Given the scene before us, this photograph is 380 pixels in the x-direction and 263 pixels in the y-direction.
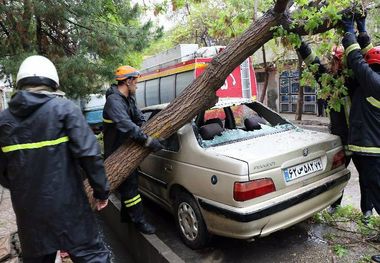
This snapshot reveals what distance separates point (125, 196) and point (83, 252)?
1.60 metres

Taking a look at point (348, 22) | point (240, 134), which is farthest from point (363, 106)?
point (240, 134)

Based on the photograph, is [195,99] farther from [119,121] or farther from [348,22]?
[348,22]

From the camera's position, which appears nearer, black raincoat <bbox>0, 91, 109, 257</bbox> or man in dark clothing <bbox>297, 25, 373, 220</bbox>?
black raincoat <bbox>0, 91, 109, 257</bbox>

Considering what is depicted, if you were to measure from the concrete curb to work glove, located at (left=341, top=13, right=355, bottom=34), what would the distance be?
279 centimetres

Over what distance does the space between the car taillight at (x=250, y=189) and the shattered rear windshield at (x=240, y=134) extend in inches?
29.8

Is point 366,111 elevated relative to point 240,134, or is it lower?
elevated

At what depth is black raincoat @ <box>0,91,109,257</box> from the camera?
87.1 inches

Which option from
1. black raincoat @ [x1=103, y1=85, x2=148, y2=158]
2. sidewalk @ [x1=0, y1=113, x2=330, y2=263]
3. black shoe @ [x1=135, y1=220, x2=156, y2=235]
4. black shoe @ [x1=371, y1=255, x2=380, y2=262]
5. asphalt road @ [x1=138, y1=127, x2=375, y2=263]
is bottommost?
asphalt road @ [x1=138, y1=127, x2=375, y2=263]

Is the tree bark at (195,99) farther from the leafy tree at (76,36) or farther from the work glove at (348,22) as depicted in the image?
the leafy tree at (76,36)

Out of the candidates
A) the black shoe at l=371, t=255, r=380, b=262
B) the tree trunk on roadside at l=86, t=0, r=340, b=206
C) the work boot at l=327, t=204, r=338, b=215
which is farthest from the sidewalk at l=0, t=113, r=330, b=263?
the work boot at l=327, t=204, r=338, b=215

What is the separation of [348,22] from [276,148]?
1469 millimetres

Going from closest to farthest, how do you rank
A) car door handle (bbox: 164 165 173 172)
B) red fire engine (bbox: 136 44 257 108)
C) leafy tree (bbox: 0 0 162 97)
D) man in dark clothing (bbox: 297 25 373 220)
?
1. man in dark clothing (bbox: 297 25 373 220)
2. car door handle (bbox: 164 165 173 172)
3. leafy tree (bbox: 0 0 162 97)
4. red fire engine (bbox: 136 44 257 108)

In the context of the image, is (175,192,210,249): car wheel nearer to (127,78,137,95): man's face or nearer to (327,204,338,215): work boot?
(127,78,137,95): man's face

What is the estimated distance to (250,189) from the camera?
2959mm
